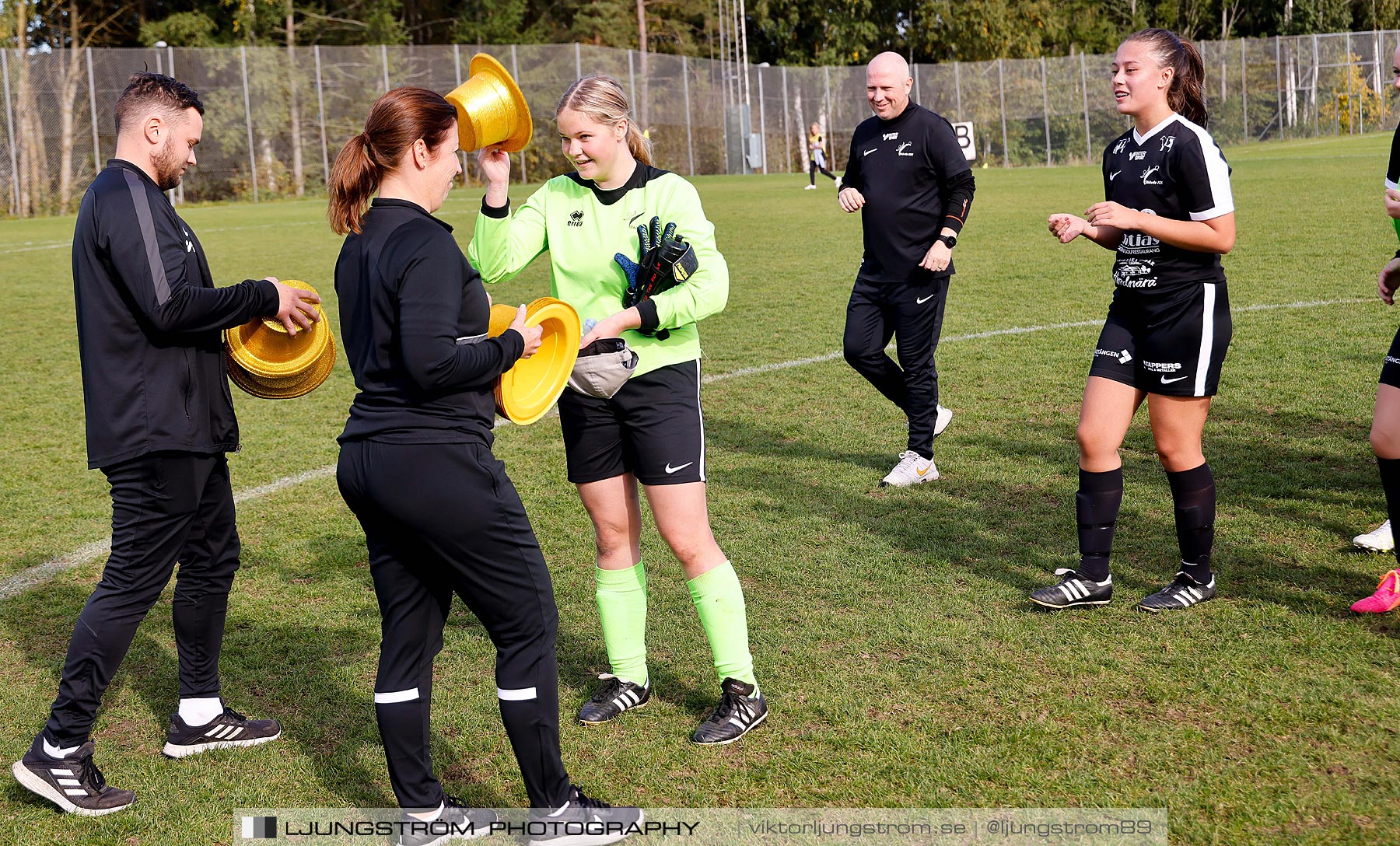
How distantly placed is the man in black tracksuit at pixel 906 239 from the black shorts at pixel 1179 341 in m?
2.19

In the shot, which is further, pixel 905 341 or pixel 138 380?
pixel 905 341

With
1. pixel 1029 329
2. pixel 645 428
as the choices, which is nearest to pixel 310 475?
pixel 645 428

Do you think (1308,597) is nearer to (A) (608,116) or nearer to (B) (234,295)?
(A) (608,116)

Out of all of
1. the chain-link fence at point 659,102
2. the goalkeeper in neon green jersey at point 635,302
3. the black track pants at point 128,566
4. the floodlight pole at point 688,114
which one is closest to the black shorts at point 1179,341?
the goalkeeper in neon green jersey at point 635,302

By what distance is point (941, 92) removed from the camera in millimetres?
46688

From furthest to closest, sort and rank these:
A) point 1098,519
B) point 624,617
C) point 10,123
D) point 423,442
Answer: point 10,123 → point 1098,519 → point 624,617 → point 423,442

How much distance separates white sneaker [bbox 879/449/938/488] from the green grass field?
0.09m

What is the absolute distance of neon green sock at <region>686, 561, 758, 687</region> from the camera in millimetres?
3982

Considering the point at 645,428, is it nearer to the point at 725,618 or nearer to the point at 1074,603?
the point at 725,618

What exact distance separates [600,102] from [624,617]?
1732 millimetres

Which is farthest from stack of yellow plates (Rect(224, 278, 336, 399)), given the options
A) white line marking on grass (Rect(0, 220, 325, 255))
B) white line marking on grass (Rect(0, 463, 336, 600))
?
white line marking on grass (Rect(0, 220, 325, 255))

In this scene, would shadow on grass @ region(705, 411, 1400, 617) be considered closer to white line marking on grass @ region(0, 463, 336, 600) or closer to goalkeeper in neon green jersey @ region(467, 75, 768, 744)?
goalkeeper in neon green jersey @ region(467, 75, 768, 744)

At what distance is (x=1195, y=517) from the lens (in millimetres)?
4789

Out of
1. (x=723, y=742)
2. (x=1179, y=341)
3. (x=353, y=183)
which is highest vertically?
(x=353, y=183)
